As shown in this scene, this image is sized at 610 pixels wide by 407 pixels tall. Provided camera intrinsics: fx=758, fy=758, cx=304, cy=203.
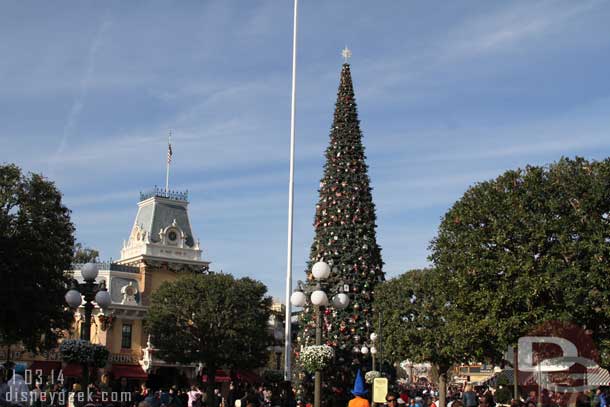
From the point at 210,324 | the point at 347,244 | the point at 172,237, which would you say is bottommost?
the point at 210,324

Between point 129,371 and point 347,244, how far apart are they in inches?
996

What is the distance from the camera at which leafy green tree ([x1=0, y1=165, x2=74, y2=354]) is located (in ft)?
109

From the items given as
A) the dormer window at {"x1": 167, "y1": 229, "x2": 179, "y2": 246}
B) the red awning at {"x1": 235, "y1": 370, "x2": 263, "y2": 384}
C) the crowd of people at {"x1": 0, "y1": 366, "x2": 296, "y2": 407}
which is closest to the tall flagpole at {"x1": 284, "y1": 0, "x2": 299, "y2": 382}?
the crowd of people at {"x1": 0, "y1": 366, "x2": 296, "y2": 407}

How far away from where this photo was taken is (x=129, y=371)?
55.8m

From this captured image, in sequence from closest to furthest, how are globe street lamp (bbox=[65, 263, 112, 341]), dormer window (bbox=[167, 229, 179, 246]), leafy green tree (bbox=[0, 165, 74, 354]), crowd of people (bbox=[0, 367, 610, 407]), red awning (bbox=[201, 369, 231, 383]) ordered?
crowd of people (bbox=[0, 367, 610, 407])
globe street lamp (bbox=[65, 263, 112, 341])
leafy green tree (bbox=[0, 165, 74, 354])
red awning (bbox=[201, 369, 231, 383])
dormer window (bbox=[167, 229, 179, 246])

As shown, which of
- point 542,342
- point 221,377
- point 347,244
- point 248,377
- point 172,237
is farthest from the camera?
point 172,237

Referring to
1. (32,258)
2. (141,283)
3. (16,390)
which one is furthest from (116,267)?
(16,390)

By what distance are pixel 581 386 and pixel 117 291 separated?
38.5 metres

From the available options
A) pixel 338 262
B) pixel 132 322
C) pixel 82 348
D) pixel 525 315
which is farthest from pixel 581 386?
pixel 132 322

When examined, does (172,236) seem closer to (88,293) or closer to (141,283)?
(141,283)

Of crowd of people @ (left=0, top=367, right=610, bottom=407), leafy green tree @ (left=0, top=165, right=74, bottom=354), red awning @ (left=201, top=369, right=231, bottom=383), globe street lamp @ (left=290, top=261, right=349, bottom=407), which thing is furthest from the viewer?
red awning @ (left=201, top=369, right=231, bottom=383)

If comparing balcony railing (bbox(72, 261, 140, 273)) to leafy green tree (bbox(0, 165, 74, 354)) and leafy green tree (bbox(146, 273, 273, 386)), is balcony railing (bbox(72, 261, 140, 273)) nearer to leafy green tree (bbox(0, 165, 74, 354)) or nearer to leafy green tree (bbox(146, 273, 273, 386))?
leafy green tree (bbox(146, 273, 273, 386))

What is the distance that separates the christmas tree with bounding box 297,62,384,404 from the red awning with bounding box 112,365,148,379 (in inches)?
822

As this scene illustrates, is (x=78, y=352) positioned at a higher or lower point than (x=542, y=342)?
lower
